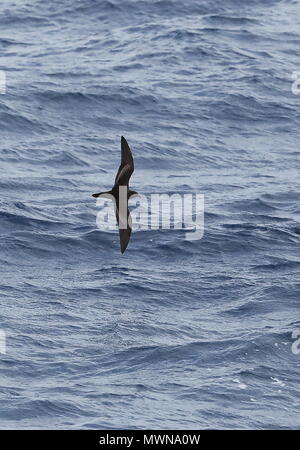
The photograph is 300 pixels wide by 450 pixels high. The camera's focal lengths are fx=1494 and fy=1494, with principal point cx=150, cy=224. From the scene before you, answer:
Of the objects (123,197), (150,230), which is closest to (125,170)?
(123,197)

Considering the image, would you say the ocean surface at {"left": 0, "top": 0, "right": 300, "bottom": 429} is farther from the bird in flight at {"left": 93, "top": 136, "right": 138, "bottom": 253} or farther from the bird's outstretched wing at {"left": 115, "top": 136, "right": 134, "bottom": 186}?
the bird's outstretched wing at {"left": 115, "top": 136, "right": 134, "bottom": 186}

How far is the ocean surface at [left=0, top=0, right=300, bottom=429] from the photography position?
30.0 metres

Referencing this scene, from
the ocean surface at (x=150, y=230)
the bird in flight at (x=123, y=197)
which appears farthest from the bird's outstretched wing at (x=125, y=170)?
the ocean surface at (x=150, y=230)

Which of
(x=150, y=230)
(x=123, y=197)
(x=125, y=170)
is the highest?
(x=125, y=170)

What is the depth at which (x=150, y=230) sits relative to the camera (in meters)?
37.7

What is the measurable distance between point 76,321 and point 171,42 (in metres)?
21.8

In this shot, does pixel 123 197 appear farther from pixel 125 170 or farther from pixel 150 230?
pixel 150 230

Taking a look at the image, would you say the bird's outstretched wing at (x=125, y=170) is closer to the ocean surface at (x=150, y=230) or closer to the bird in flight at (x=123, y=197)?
the bird in flight at (x=123, y=197)

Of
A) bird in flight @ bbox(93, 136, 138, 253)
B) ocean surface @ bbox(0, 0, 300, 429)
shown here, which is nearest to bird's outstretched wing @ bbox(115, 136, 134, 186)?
bird in flight @ bbox(93, 136, 138, 253)

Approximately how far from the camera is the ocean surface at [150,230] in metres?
30.0

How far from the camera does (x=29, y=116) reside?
46.1 meters

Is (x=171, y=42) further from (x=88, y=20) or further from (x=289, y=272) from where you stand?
(x=289, y=272)

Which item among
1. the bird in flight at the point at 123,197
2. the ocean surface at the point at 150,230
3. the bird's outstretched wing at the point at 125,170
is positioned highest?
the bird's outstretched wing at the point at 125,170
